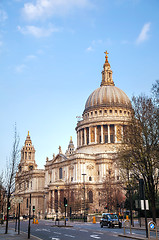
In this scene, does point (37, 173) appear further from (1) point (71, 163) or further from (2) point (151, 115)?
(2) point (151, 115)

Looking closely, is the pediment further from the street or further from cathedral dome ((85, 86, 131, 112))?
the street

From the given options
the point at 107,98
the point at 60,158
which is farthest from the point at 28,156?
the point at 107,98

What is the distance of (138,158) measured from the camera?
34.2 m

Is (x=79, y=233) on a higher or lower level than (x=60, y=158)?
lower

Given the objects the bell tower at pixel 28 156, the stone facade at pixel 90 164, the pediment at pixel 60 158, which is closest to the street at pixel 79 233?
the stone facade at pixel 90 164

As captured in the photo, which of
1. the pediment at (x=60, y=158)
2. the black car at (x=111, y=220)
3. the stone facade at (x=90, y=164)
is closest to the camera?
the black car at (x=111, y=220)

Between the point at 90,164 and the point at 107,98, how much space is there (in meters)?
27.2

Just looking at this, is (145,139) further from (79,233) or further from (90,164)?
(90,164)

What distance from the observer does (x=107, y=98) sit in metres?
117

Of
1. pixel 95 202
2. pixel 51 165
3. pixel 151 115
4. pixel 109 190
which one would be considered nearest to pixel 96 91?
pixel 51 165

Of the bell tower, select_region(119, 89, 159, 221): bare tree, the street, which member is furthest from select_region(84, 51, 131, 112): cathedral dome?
the street

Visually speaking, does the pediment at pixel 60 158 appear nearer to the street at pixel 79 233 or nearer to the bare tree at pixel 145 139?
the street at pixel 79 233

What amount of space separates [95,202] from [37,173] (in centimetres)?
Answer: 3817

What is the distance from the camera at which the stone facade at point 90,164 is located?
90094 millimetres
